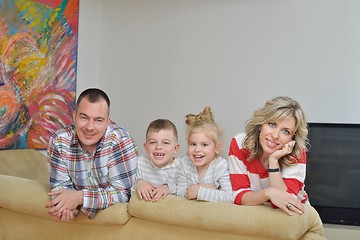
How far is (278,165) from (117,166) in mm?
714

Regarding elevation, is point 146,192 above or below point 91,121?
below

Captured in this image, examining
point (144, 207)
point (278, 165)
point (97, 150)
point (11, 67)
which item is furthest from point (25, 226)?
point (11, 67)

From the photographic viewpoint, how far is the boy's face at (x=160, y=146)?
2416 millimetres

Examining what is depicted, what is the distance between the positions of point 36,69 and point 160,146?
178cm

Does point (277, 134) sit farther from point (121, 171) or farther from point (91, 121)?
point (91, 121)

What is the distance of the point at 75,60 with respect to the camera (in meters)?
4.24

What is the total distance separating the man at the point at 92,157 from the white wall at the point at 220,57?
2.09 metres

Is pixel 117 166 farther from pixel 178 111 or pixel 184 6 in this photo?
pixel 184 6

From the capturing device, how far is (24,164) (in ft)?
11.0

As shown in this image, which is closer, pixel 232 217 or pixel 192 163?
pixel 232 217

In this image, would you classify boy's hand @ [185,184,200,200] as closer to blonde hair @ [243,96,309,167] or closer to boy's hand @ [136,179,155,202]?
boy's hand @ [136,179,155,202]

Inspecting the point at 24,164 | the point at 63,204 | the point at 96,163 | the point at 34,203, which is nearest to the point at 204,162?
the point at 96,163

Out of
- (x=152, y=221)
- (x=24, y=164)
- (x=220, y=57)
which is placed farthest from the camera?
(x=220, y=57)

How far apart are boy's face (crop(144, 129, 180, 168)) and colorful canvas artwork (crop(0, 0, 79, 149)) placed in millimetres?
1520
